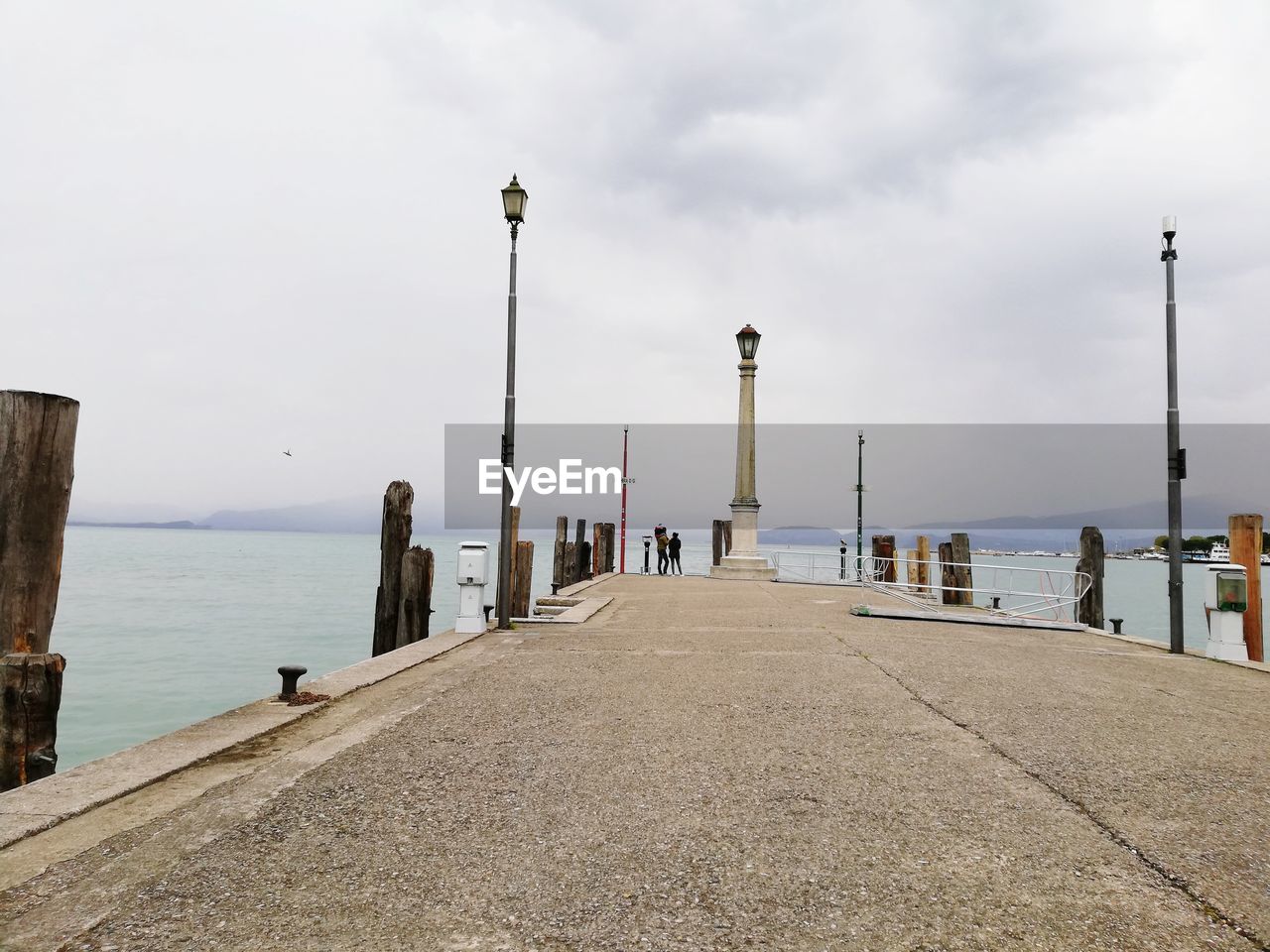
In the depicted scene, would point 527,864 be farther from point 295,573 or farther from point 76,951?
point 295,573

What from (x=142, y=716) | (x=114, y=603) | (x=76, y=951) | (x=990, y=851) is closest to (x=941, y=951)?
(x=990, y=851)

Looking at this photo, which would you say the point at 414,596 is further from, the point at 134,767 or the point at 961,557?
the point at 961,557

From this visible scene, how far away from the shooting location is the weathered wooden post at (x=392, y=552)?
1263 centimetres

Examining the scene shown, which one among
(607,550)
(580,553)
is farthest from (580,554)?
(607,550)

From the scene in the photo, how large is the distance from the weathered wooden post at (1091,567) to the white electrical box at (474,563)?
502 inches

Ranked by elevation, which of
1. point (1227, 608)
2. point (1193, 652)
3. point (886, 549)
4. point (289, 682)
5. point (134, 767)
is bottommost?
point (1193, 652)

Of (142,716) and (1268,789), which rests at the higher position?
(1268,789)

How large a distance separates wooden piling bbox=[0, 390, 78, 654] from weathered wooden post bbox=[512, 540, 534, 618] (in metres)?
7.91

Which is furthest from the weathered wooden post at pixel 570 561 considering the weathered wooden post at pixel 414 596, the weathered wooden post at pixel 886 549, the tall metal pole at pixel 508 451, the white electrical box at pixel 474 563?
the white electrical box at pixel 474 563

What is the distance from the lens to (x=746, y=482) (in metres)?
24.9

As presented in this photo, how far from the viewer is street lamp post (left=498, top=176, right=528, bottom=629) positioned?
1105 cm

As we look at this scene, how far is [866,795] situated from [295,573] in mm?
64149

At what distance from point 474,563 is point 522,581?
3.86 m

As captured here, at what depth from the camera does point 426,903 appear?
2793mm
